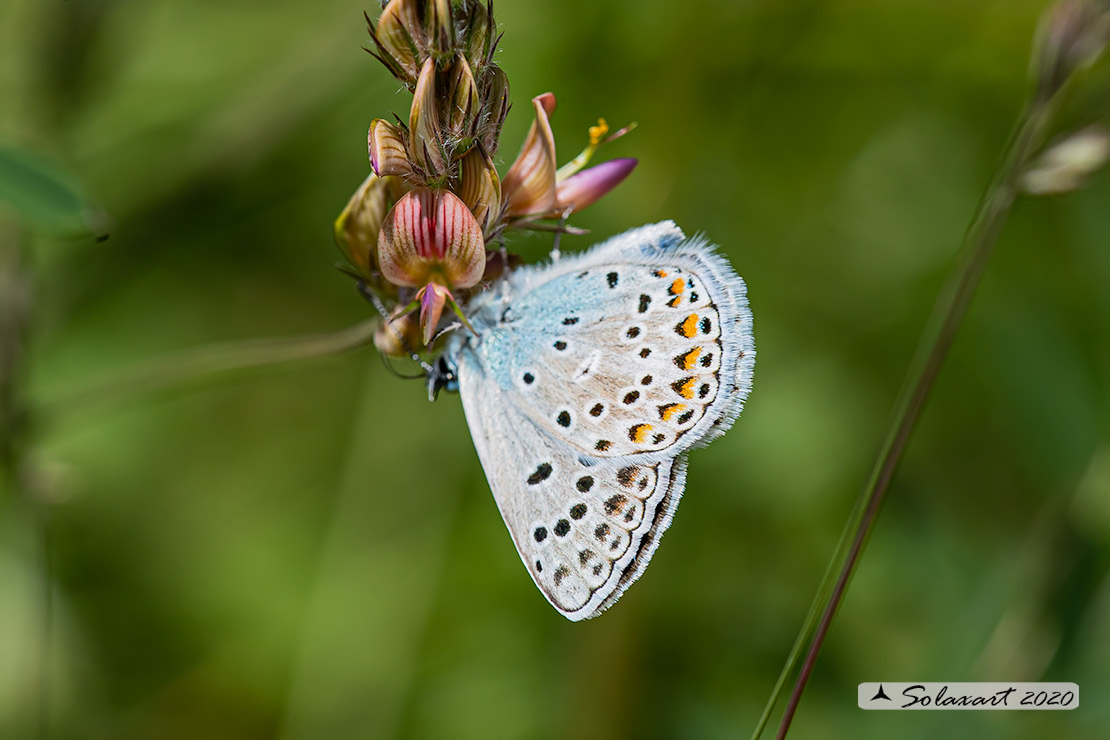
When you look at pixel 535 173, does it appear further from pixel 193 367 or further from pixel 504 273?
pixel 193 367

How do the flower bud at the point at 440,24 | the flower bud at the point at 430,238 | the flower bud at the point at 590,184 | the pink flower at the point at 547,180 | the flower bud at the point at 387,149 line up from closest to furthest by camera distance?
1. the flower bud at the point at 440,24
2. the flower bud at the point at 387,149
3. the flower bud at the point at 430,238
4. the pink flower at the point at 547,180
5. the flower bud at the point at 590,184

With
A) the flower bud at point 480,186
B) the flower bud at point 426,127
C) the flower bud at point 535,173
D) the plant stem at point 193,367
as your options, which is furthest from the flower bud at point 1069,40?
the plant stem at point 193,367

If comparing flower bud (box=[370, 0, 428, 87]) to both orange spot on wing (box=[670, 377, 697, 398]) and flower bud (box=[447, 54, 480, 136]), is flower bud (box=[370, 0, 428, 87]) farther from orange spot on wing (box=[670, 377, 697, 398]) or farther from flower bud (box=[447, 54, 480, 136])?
orange spot on wing (box=[670, 377, 697, 398])

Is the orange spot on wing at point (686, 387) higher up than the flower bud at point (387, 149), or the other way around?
the flower bud at point (387, 149)

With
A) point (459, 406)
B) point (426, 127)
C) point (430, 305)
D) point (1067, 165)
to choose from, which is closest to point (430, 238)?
point (430, 305)

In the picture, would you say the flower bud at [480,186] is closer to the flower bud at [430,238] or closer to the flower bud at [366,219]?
the flower bud at [430,238]

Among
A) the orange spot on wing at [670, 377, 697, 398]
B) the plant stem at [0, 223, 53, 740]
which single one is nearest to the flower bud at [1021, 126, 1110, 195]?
the orange spot on wing at [670, 377, 697, 398]

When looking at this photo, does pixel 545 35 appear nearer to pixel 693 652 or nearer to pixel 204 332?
pixel 204 332
